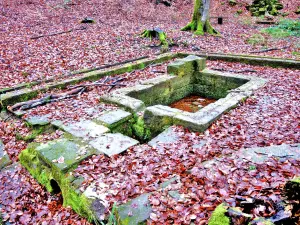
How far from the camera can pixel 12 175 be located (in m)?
4.75

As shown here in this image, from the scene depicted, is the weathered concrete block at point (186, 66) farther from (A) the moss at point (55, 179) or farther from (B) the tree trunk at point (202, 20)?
→ (B) the tree trunk at point (202, 20)

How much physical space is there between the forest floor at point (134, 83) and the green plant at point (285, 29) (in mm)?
736

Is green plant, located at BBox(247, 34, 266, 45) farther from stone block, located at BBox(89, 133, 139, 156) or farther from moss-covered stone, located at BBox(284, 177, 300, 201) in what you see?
moss-covered stone, located at BBox(284, 177, 300, 201)

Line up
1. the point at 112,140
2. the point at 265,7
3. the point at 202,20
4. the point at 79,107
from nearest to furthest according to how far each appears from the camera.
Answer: the point at 112,140 < the point at 79,107 < the point at 202,20 < the point at 265,7

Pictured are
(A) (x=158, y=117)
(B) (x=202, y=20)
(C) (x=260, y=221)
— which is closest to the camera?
(C) (x=260, y=221)

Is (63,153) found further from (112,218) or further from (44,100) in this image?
(44,100)

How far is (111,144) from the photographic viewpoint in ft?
15.2

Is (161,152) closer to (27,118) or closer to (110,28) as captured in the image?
(27,118)

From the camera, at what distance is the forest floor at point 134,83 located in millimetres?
3430

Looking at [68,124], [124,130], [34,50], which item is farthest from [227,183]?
[34,50]

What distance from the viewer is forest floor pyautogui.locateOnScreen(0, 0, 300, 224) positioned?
3430 mm

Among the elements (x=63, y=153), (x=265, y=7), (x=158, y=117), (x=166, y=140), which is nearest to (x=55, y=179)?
(x=63, y=153)

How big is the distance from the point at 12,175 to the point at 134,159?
2408mm

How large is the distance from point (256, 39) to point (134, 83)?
28.5 ft
